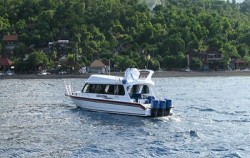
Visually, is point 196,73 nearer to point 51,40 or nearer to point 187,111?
point 51,40

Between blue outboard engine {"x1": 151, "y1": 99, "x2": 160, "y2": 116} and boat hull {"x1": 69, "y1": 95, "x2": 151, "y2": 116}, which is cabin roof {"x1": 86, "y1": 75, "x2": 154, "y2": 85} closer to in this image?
boat hull {"x1": 69, "y1": 95, "x2": 151, "y2": 116}

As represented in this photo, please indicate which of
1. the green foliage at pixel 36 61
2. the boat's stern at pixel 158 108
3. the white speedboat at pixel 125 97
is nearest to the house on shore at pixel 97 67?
the green foliage at pixel 36 61

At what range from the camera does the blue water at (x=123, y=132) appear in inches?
1188

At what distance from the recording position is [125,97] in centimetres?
4456

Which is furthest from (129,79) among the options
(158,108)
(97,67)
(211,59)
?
(211,59)

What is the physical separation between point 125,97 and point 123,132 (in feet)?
27.6

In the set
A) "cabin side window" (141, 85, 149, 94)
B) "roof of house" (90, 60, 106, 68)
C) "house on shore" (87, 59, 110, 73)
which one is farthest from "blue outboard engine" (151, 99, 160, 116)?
"roof of house" (90, 60, 106, 68)

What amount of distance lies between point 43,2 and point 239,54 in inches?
2840

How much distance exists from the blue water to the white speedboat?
2.55 feet

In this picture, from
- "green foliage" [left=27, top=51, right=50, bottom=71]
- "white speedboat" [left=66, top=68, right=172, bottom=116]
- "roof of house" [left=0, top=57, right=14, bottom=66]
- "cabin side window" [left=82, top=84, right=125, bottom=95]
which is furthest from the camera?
"roof of house" [left=0, top=57, right=14, bottom=66]

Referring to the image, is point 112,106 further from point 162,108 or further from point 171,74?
point 171,74

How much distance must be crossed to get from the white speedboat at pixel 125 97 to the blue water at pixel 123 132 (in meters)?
0.78

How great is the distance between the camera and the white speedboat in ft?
140

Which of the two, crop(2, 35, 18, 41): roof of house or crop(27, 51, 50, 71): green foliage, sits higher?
crop(2, 35, 18, 41): roof of house
